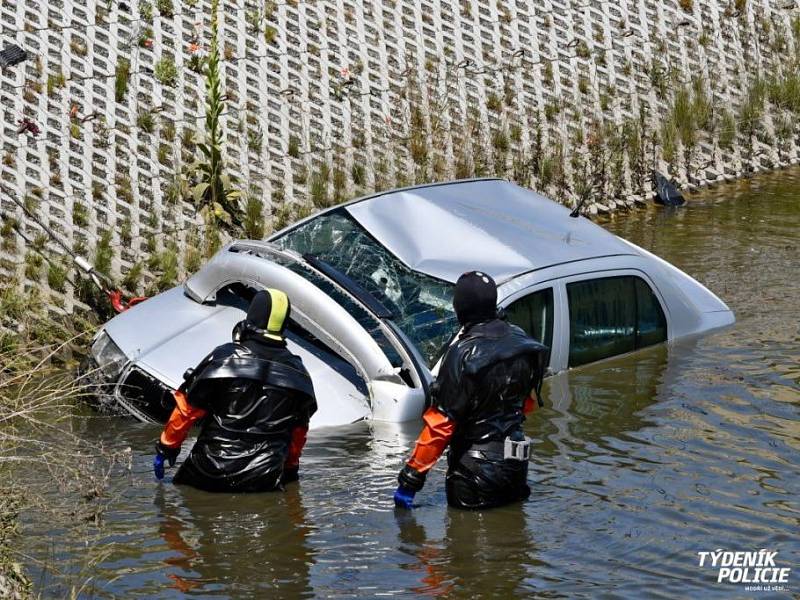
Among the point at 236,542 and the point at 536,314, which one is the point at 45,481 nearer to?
the point at 236,542

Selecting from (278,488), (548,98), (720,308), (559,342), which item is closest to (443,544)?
(278,488)

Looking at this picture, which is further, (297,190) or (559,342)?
(297,190)

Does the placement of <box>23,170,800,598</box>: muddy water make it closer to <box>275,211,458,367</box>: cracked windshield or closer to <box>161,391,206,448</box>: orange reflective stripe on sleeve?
<box>161,391,206,448</box>: orange reflective stripe on sleeve

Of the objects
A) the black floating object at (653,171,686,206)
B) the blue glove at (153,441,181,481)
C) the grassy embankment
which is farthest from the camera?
the black floating object at (653,171,686,206)

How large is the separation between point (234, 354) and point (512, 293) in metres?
2.58

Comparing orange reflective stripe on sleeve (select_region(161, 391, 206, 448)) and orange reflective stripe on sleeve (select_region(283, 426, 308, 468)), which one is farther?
orange reflective stripe on sleeve (select_region(283, 426, 308, 468))

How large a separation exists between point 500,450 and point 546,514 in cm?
67

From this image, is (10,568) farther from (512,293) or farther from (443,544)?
(512,293)

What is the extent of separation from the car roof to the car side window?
205mm

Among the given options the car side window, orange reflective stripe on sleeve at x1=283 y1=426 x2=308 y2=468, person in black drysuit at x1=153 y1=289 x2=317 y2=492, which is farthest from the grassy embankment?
the car side window

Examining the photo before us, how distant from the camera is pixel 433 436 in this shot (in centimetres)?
740

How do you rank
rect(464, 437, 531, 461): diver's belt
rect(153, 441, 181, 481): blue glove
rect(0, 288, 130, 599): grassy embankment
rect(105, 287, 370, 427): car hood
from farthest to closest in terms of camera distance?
rect(105, 287, 370, 427): car hood < rect(153, 441, 181, 481): blue glove < rect(464, 437, 531, 461): diver's belt < rect(0, 288, 130, 599): grassy embankment

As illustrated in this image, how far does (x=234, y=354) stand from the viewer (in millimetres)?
7742

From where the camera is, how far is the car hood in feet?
30.6
